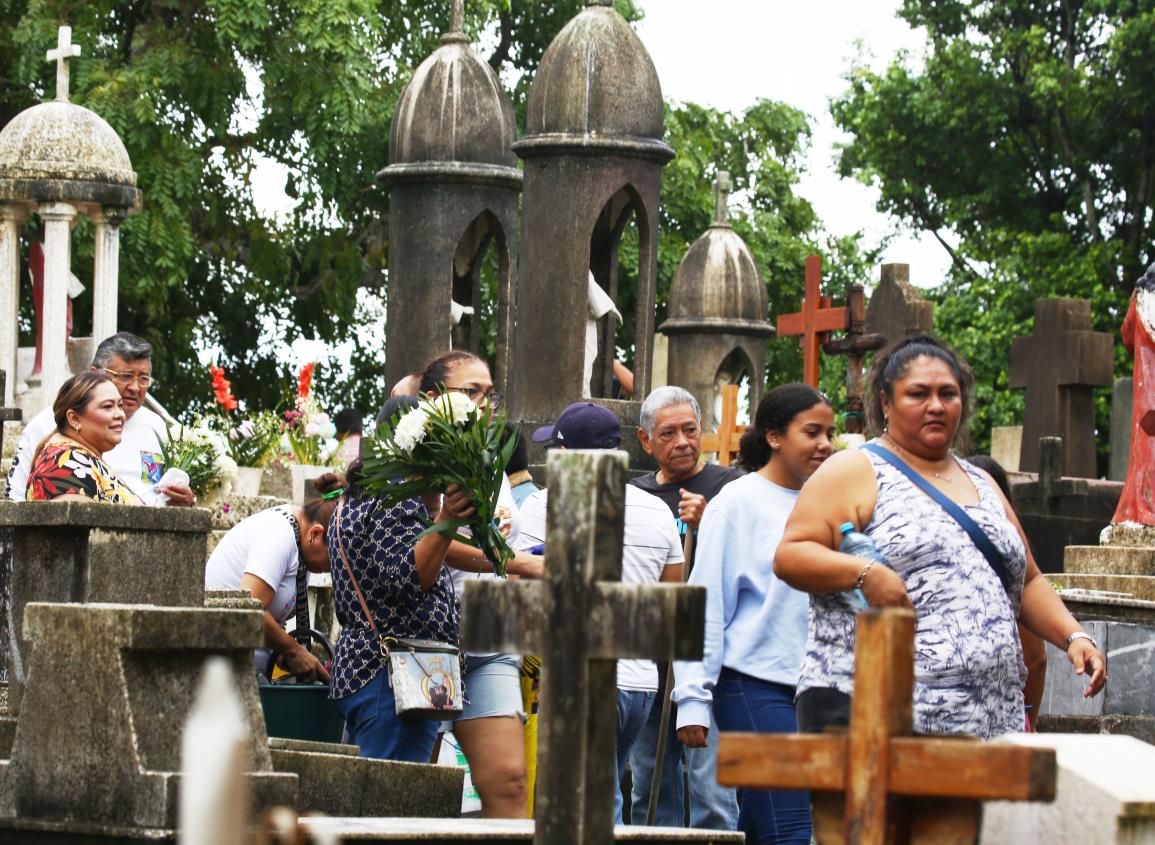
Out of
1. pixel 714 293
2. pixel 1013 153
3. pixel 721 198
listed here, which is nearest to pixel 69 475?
pixel 714 293

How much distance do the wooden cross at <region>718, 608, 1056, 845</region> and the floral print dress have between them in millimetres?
3859

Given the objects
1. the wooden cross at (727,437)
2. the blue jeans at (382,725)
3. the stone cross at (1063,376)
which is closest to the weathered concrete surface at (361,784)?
the blue jeans at (382,725)

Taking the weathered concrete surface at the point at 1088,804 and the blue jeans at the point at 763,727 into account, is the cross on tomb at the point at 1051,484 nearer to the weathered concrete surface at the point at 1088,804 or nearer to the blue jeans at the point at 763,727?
the blue jeans at the point at 763,727

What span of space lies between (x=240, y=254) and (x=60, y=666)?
2100 centimetres

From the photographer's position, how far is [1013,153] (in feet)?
107

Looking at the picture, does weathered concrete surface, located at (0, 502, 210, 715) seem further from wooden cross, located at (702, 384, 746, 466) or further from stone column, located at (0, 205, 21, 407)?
stone column, located at (0, 205, 21, 407)

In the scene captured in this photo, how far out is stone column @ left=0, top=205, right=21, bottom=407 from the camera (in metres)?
16.0

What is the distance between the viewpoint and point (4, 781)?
5.21m

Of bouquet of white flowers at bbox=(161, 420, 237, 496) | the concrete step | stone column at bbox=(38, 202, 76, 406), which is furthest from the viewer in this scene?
stone column at bbox=(38, 202, 76, 406)

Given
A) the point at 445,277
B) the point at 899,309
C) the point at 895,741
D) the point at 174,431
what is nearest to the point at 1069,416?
the point at 899,309

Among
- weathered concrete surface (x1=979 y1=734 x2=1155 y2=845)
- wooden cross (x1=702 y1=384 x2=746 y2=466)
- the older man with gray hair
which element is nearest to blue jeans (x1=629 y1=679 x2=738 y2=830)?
the older man with gray hair

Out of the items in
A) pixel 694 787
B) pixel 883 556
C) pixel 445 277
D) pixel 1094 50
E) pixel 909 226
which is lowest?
pixel 694 787

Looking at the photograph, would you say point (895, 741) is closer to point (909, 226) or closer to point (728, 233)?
point (728, 233)

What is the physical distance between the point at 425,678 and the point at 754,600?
39.0 inches
